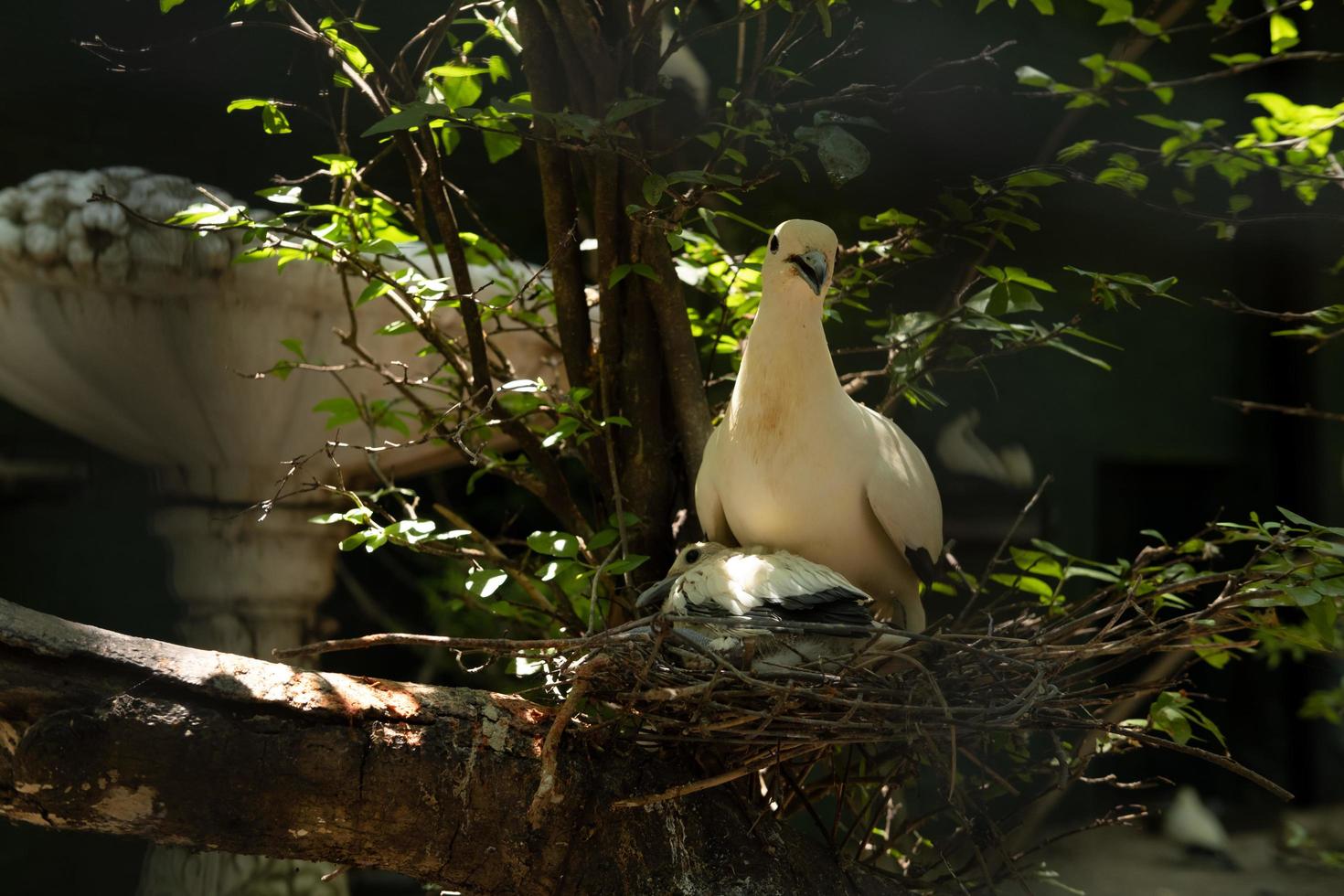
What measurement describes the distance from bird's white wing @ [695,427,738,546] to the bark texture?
1.08 feet

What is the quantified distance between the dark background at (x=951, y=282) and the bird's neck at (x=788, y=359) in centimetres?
54

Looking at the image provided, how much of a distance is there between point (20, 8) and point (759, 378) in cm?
110

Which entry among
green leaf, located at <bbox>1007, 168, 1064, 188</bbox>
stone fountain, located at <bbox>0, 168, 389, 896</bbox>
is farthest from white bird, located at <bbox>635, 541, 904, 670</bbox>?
stone fountain, located at <bbox>0, 168, 389, 896</bbox>

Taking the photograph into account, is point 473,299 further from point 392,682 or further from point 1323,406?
point 1323,406

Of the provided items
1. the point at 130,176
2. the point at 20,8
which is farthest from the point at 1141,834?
the point at 20,8

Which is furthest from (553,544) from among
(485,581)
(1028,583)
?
(1028,583)

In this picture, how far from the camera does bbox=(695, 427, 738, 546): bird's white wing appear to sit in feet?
4.40

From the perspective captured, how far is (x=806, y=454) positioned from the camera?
125cm

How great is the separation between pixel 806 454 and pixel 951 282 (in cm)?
67

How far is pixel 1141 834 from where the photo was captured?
244 cm

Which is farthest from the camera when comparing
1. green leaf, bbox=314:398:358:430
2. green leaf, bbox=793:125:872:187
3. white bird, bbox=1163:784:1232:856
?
white bird, bbox=1163:784:1232:856

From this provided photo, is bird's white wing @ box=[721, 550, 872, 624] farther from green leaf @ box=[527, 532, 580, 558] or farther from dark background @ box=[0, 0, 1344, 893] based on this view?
dark background @ box=[0, 0, 1344, 893]

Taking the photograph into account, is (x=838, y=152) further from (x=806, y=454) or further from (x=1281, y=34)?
(x=1281, y=34)

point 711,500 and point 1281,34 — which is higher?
point 1281,34
